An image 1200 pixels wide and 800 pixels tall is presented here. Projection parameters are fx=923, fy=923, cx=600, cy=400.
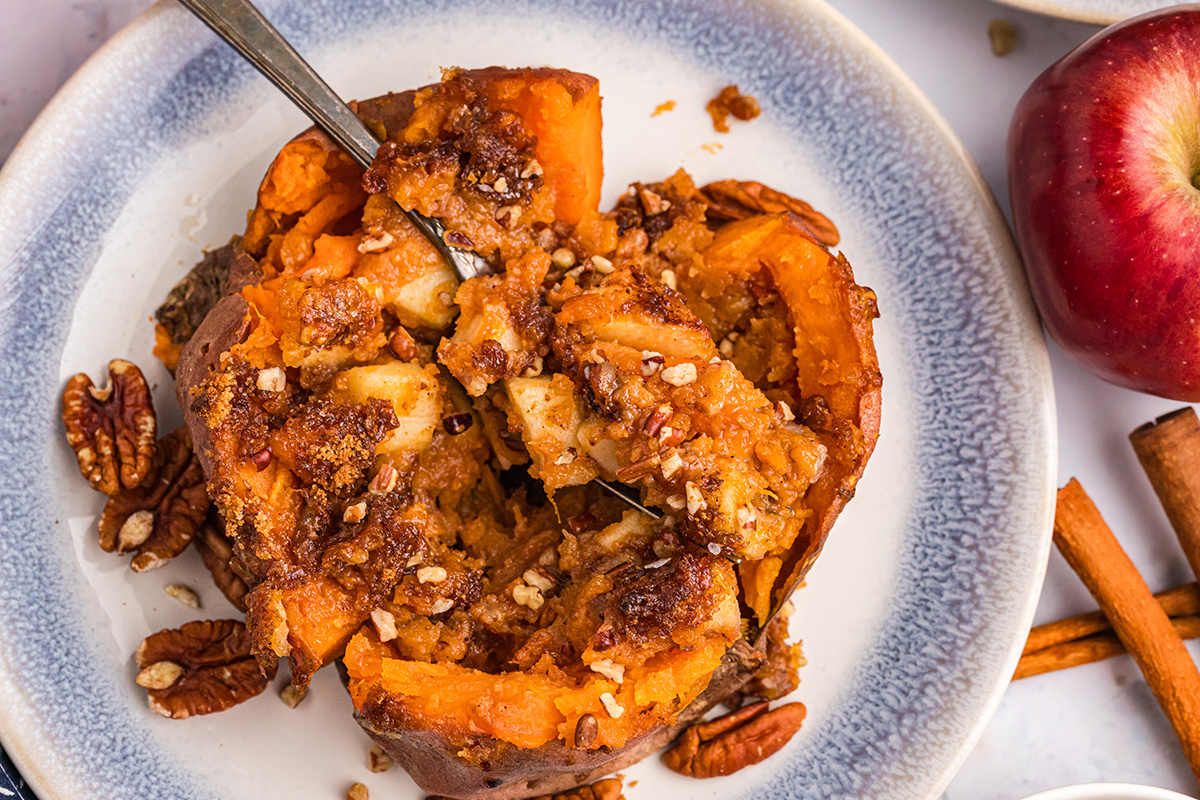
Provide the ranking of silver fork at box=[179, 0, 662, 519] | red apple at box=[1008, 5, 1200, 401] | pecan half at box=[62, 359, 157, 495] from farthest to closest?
pecan half at box=[62, 359, 157, 495] < red apple at box=[1008, 5, 1200, 401] < silver fork at box=[179, 0, 662, 519]

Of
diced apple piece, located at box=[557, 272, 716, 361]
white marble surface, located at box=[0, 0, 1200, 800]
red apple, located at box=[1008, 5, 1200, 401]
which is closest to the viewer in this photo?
diced apple piece, located at box=[557, 272, 716, 361]

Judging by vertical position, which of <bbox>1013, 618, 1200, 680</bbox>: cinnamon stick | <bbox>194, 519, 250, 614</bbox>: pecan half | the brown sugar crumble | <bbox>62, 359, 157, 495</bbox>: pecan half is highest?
the brown sugar crumble

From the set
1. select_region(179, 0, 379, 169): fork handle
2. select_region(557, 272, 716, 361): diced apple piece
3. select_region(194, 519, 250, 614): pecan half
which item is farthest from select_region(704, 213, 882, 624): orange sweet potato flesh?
select_region(194, 519, 250, 614): pecan half

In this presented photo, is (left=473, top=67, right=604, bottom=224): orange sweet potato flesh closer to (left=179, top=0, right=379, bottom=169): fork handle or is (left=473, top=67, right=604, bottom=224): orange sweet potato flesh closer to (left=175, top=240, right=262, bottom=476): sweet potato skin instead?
(left=179, top=0, right=379, bottom=169): fork handle

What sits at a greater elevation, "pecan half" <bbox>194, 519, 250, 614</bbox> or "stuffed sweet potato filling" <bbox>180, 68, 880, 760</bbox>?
"stuffed sweet potato filling" <bbox>180, 68, 880, 760</bbox>

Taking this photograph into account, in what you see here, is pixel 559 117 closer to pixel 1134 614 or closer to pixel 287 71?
pixel 287 71

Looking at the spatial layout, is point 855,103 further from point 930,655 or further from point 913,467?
point 930,655

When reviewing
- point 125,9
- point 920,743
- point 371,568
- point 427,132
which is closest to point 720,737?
point 920,743

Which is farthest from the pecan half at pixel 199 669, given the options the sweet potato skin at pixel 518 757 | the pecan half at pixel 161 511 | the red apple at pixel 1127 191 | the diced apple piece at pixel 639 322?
the red apple at pixel 1127 191
